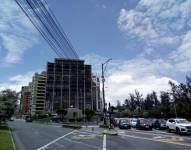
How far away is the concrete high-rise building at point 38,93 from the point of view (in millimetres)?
156788

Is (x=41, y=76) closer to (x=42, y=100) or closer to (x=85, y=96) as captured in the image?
(x=42, y=100)

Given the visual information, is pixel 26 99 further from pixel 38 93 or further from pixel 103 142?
pixel 103 142

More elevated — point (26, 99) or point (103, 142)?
point (26, 99)

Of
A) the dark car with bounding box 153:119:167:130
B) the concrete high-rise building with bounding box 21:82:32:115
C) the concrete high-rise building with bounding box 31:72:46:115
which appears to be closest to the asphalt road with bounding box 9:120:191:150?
the dark car with bounding box 153:119:167:130

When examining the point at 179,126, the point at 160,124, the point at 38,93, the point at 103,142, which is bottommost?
the point at 103,142

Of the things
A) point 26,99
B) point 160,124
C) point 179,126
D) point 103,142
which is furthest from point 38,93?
point 103,142

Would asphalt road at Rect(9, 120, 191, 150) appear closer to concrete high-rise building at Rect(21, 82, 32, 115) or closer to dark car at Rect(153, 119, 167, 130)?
dark car at Rect(153, 119, 167, 130)

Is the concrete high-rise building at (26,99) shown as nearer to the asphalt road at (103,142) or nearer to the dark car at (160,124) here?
the dark car at (160,124)

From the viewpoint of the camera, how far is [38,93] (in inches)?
6270

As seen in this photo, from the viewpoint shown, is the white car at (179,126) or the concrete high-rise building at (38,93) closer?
the white car at (179,126)

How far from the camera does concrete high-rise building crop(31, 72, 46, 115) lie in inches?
6173

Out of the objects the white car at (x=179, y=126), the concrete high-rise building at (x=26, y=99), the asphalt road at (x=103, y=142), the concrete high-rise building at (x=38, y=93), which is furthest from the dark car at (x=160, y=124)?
the concrete high-rise building at (x=26, y=99)

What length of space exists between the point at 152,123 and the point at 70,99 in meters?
94.9

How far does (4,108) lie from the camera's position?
4262cm
